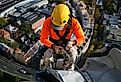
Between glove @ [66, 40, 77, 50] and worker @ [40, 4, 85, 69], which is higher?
worker @ [40, 4, 85, 69]

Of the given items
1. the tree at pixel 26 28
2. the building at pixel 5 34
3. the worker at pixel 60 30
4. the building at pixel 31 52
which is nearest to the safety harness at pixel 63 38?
the worker at pixel 60 30

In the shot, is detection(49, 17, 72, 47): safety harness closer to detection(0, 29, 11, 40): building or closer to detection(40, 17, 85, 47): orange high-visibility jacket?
detection(40, 17, 85, 47): orange high-visibility jacket

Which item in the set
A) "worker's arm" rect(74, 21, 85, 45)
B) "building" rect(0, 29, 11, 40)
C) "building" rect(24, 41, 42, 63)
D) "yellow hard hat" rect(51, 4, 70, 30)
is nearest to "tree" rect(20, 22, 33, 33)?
"building" rect(0, 29, 11, 40)

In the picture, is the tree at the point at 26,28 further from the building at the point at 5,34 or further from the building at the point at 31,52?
the building at the point at 31,52

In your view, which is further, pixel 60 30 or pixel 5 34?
pixel 5 34

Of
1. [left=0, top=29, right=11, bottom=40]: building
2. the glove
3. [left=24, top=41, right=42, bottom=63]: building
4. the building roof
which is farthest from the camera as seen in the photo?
the building roof

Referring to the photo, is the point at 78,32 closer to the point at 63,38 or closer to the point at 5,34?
the point at 63,38

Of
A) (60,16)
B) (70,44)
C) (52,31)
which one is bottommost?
(70,44)

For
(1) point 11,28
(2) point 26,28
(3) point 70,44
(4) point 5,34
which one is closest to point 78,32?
(3) point 70,44

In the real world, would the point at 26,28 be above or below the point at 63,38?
below
